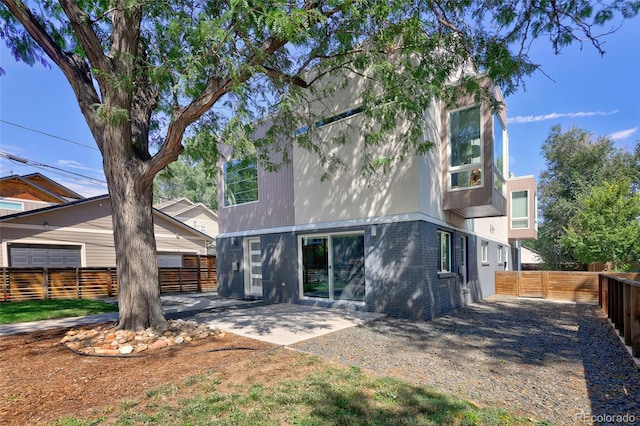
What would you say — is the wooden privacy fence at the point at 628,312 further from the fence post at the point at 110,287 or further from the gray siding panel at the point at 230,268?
the fence post at the point at 110,287

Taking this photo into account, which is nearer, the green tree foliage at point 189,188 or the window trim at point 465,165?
the window trim at point 465,165

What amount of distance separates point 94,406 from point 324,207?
22.7 ft

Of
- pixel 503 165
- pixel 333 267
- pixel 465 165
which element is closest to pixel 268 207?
pixel 333 267

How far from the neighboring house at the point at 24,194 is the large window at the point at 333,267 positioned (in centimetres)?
1469

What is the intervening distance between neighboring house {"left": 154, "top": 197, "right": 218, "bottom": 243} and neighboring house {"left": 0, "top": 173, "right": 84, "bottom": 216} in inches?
240

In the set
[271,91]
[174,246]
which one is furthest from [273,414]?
[174,246]

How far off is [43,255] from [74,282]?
8.75ft

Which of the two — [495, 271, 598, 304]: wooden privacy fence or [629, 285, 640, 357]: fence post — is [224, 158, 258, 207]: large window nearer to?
[629, 285, 640, 357]: fence post

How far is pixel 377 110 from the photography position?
20.0 ft

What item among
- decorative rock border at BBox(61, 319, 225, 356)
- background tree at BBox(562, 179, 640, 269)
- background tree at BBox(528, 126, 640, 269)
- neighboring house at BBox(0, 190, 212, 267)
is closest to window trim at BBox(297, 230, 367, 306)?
decorative rock border at BBox(61, 319, 225, 356)

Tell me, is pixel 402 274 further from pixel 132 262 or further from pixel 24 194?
pixel 24 194

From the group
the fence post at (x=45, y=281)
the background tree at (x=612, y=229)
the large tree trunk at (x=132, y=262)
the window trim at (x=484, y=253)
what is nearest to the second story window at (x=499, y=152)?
the window trim at (x=484, y=253)

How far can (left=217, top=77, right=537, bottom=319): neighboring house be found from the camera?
7805 millimetres

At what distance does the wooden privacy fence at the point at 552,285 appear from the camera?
1141 cm
